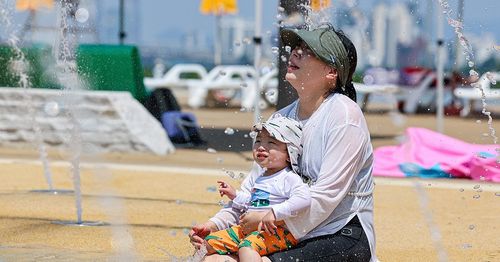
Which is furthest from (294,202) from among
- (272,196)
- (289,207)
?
(272,196)

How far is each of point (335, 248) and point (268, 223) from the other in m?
0.26

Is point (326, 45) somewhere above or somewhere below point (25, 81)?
above

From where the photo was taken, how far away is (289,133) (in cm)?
378

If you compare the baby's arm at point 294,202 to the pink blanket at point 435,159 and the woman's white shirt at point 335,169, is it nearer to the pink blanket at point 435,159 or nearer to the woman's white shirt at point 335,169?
the woman's white shirt at point 335,169

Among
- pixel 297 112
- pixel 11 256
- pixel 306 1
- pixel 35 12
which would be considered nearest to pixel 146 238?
pixel 11 256

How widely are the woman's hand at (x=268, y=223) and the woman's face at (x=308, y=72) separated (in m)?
0.51

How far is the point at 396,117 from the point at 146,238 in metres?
17.7

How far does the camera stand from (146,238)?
576 cm

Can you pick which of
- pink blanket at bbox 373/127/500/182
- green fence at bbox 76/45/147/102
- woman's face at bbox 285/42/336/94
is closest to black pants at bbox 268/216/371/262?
woman's face at bbox 285/42/336/94

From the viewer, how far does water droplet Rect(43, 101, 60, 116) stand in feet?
37.0

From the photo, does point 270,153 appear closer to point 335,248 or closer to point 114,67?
point 335,248

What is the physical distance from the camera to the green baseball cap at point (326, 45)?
385 centimetres

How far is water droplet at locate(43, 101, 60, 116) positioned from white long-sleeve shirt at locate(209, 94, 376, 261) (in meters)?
7.62

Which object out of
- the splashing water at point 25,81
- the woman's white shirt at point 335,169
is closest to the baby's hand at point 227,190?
the woman's white shirt at point 335,169
